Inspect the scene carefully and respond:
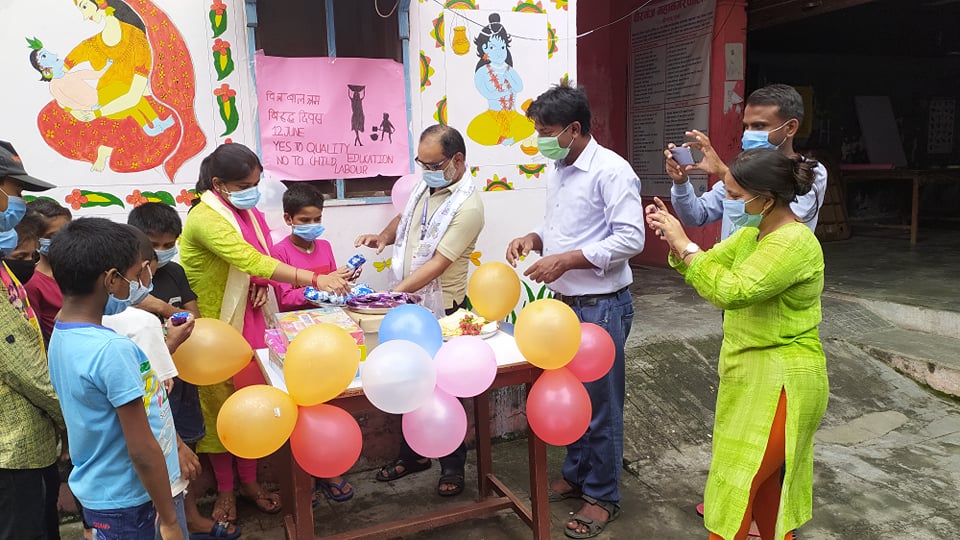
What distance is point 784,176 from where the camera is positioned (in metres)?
2.06

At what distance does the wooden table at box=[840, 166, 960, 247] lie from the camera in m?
8.00

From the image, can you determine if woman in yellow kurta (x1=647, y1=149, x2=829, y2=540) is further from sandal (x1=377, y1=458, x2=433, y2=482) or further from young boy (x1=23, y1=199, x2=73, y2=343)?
young boy (x1=23, y1=199, x2=73, y2=343)

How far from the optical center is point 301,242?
3127mm

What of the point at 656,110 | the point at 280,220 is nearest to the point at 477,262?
the point at 280,220

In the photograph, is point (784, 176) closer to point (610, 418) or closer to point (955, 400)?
point (610, 418)

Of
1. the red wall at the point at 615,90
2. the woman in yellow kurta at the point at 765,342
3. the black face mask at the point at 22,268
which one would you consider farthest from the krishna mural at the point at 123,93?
the red wall at the point at 615,90

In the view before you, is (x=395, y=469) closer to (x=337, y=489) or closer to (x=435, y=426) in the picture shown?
(x=337, y=489)

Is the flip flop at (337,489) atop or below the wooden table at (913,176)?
below

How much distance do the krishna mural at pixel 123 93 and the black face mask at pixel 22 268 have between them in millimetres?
849

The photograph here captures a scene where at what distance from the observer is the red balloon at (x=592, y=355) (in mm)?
2590

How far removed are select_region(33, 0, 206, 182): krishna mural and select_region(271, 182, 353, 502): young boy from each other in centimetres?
58

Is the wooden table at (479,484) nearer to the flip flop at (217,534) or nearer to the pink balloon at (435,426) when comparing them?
the pink balloon at (435,426)

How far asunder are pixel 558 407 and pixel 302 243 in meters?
1.47

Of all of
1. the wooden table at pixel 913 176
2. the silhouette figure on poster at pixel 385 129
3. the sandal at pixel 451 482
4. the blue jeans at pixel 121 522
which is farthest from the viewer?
the wooden table at pixel 913 176
